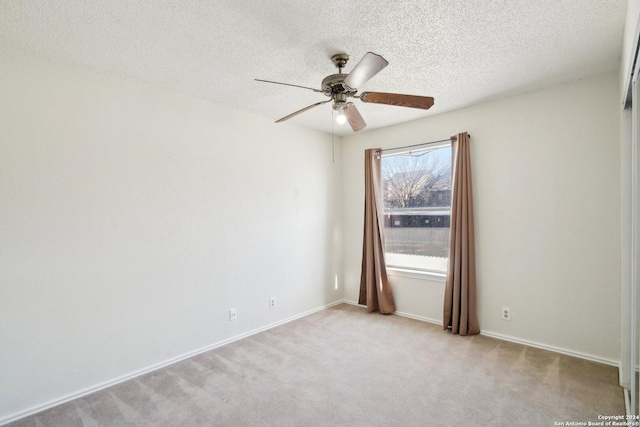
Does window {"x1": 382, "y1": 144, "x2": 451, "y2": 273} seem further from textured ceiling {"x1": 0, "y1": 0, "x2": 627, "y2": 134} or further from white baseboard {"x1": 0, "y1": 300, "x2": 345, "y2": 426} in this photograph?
white baseboard {"x1": 0, "y1": 300, "x2": 345, "y2": 426}

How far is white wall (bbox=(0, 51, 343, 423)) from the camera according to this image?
218cm

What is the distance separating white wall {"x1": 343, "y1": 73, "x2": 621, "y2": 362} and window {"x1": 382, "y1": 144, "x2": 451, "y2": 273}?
0.37 meters

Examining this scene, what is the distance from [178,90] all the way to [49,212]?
4.83 feet

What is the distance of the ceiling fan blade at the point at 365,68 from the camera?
5.67 feet

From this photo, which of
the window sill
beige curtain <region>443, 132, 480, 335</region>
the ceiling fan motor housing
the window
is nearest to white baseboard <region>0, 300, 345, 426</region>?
the window sill

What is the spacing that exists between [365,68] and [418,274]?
2855 millimetres

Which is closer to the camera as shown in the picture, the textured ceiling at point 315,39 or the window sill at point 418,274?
the textured ceiling at point 315,39

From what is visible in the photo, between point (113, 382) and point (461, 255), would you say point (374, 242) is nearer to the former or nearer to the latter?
point (461, 255)

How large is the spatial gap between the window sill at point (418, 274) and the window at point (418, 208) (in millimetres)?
56

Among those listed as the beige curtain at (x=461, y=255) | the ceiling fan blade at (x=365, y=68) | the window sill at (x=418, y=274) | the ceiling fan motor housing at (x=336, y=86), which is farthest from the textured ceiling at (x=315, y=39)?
the window sill at (x=418, y=274)

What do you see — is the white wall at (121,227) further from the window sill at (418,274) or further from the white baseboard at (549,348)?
the white baseboard at (549,348)

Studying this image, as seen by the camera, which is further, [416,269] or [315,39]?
[416,269]

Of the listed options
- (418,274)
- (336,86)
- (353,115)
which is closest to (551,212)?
(418,274)

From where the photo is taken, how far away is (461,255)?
11.3 feet
